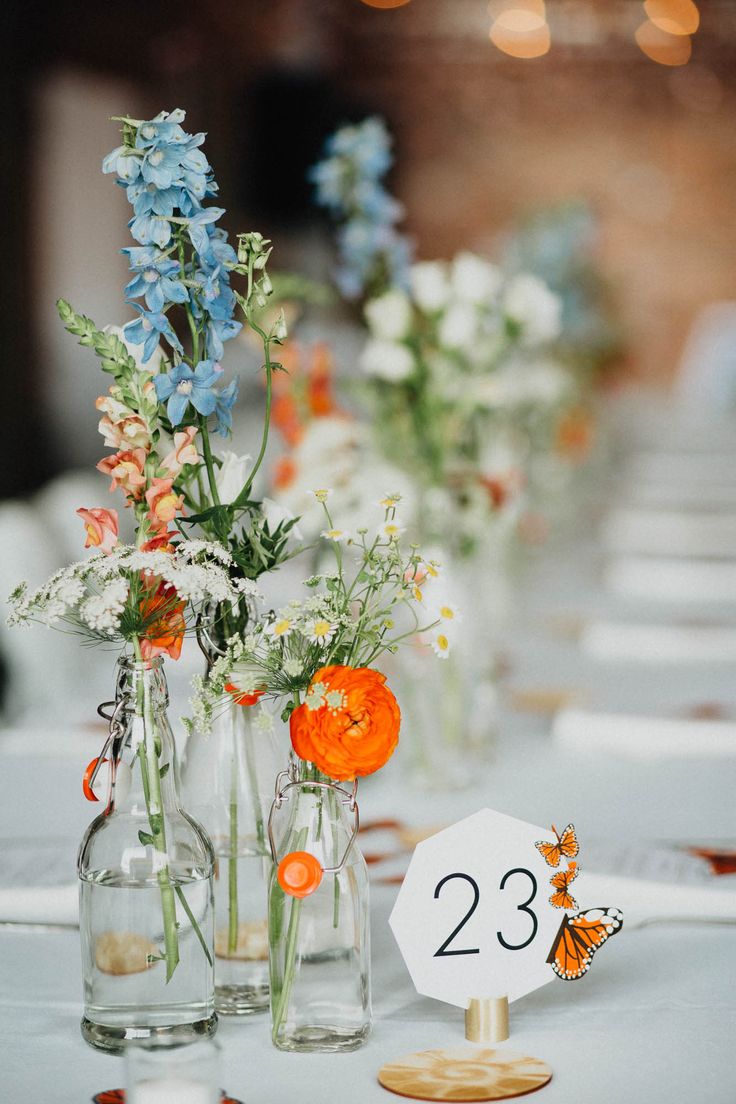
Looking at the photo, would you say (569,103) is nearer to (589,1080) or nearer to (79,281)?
(79,281)

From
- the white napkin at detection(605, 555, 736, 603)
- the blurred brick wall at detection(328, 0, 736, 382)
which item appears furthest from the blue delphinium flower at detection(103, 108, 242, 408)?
the blurred brick wall at detection(328, 0, 736, 382)

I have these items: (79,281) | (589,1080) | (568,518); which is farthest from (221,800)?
(79,281)

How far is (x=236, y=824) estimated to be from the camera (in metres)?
1.11

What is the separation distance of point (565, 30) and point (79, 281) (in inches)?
208

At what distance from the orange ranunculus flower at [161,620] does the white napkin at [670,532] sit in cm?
303

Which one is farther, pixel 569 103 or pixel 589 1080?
pixel 569 103

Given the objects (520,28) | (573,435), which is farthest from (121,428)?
(520,28)

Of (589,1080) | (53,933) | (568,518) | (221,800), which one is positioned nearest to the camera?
(589,1080)

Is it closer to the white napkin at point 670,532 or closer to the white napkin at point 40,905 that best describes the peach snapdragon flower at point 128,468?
the white napkin at point 40,905

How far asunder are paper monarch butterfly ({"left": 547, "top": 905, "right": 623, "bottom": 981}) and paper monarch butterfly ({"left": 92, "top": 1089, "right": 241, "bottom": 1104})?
0.84 feet

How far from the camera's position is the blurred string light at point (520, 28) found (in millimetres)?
8641

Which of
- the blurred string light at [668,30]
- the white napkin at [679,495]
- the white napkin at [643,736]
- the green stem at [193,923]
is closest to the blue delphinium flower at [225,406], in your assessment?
the green stem at [193,923]

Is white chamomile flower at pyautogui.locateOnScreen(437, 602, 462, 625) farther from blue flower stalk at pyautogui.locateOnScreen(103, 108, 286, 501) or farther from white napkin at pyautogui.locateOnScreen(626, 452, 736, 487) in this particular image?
white napkin at pyautogui.locateOnScreen(626, 452, 736, 487)

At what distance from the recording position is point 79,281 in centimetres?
534
